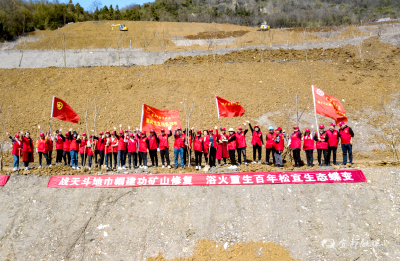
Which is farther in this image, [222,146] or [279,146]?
[222,146]

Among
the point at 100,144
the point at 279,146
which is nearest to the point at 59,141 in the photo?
the point at 100,144

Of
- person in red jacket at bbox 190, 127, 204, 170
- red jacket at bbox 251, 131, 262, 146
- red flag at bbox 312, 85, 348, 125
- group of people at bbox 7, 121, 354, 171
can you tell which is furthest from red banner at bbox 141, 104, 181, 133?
red flag at bbox 312, 85, 348, 125

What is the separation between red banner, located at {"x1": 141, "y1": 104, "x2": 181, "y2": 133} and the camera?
32.7 ft

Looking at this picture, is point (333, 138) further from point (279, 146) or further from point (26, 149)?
point (26, 149)

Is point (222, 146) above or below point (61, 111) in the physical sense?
below

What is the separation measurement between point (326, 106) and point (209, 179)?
14.6 feet

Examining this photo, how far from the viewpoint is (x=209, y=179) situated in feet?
29.6

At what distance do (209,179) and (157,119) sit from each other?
9.22 ft

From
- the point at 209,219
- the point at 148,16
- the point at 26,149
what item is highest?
the point at 148,16

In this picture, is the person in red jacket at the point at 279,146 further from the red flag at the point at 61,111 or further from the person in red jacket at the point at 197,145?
the red flag at the point at 61,111

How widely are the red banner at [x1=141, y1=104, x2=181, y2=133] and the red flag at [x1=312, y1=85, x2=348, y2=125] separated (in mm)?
4484

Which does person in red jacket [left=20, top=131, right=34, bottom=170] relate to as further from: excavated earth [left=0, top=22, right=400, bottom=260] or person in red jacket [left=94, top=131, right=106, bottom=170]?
person in red jacket [left=94, top=131, right=106, bottom=170]

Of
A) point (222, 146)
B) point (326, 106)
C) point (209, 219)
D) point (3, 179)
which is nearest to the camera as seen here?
point (209, 219)

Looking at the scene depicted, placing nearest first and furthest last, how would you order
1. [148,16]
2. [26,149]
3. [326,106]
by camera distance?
1. [326,106]
2. [26,149]
3. [148,16]
